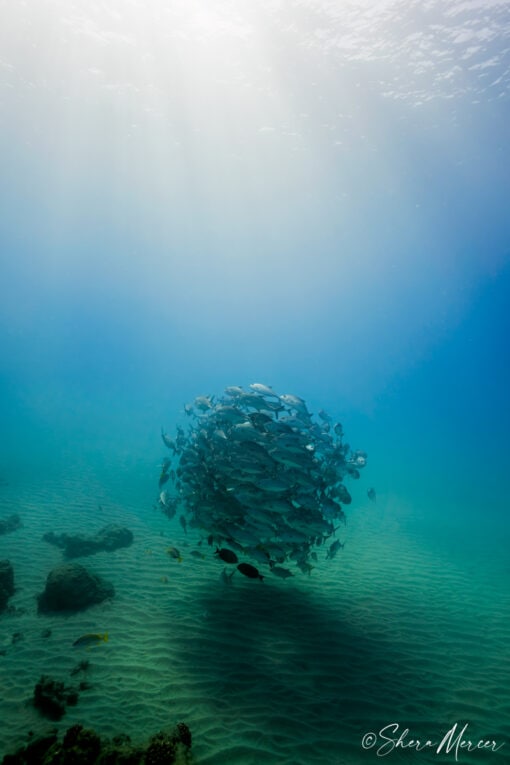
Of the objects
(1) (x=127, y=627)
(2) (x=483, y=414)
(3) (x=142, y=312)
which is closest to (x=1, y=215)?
(1) (x=127, y=627)

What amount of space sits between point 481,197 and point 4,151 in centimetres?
4352

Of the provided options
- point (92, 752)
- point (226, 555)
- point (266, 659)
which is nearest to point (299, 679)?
Result: point (266, 659)

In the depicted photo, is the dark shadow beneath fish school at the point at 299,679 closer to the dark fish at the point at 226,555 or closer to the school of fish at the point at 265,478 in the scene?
the school of fish at the point at 265,478

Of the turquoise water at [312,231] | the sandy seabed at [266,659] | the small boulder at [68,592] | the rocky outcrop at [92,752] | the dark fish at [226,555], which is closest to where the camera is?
the rocky outcrop at [92,752]

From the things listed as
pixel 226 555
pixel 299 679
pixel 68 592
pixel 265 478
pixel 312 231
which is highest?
pixel 312 231

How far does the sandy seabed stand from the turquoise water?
54mm

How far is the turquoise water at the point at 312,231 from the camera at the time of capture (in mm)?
5523

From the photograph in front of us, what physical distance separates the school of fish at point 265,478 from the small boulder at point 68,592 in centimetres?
207

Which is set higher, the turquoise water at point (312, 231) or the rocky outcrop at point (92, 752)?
the turquoise water at point (312, 231)

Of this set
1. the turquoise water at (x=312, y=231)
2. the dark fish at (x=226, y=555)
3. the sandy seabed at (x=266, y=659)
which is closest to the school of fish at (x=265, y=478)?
the dark fish at (x=226, y=555)

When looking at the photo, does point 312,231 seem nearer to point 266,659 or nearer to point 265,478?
point 265,478

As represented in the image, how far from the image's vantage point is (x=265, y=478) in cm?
586

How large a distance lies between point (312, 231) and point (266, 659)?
48157mm

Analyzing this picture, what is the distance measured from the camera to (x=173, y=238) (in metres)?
63.9
